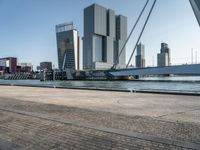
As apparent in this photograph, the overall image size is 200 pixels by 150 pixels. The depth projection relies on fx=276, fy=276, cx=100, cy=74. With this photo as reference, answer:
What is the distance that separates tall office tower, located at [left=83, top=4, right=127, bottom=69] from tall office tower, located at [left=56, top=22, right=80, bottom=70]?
19.0ft

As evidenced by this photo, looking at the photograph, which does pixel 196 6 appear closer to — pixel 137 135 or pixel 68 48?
pixel 137 135

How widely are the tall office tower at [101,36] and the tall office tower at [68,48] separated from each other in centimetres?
580

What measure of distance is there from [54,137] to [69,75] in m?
131

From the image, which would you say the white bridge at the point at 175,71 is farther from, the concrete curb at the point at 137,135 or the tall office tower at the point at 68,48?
the tall office tower at the point at 68,48

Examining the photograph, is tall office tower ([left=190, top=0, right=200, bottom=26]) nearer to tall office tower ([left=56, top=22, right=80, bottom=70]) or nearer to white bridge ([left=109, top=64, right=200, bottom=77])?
white bridge ([left=109, top=64, right=200, bottom=77])

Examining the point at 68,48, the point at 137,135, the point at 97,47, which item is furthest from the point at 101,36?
the point at 137,135

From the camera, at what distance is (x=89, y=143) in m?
5.37

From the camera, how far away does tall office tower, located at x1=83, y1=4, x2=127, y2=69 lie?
151 metres

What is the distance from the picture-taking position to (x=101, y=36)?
158m

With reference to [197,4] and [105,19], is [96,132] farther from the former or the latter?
[105,19]

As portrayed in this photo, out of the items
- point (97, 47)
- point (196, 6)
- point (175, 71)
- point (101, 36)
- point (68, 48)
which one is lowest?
point (175, 71)

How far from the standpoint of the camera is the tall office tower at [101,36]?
151188mm

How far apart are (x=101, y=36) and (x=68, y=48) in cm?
2067

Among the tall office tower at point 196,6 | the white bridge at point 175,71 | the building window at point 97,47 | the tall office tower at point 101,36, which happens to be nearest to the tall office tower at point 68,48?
the tall office tower at point 101,36
